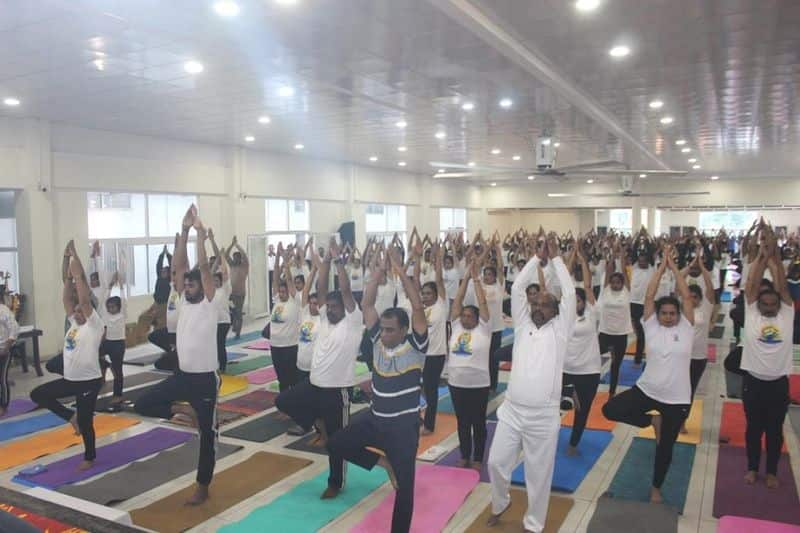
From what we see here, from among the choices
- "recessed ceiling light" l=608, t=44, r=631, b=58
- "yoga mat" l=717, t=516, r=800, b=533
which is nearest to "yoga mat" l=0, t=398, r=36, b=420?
"yoga mat" l=717, t=516, r=800, b=533


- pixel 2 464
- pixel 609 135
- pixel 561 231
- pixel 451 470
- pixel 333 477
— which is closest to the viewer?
pixel 333 477

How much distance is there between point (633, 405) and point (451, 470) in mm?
1607

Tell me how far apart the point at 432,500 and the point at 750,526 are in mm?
2168

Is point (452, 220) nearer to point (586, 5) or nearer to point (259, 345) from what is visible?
point (259, 345)

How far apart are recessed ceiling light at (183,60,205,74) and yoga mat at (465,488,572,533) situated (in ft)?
17.5

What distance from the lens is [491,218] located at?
2642 cm

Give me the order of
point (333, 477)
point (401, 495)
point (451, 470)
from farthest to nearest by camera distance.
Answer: point (451, 470)
point (333, 477)
point (401, 495)

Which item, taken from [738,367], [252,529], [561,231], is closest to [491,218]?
[561,231]

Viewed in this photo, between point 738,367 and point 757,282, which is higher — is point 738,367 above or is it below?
below

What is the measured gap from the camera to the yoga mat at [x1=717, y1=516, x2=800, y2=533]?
4.13 metres

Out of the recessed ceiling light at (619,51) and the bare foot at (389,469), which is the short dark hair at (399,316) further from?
the recessed ceiling light at (619,51)

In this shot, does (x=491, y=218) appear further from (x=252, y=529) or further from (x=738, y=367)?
(x=252, y=529)

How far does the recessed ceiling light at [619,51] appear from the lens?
6137 mm

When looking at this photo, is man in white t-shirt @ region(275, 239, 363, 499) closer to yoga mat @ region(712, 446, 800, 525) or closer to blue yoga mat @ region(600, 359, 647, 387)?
yoga mat @ region(712, 446, 800, 525)
